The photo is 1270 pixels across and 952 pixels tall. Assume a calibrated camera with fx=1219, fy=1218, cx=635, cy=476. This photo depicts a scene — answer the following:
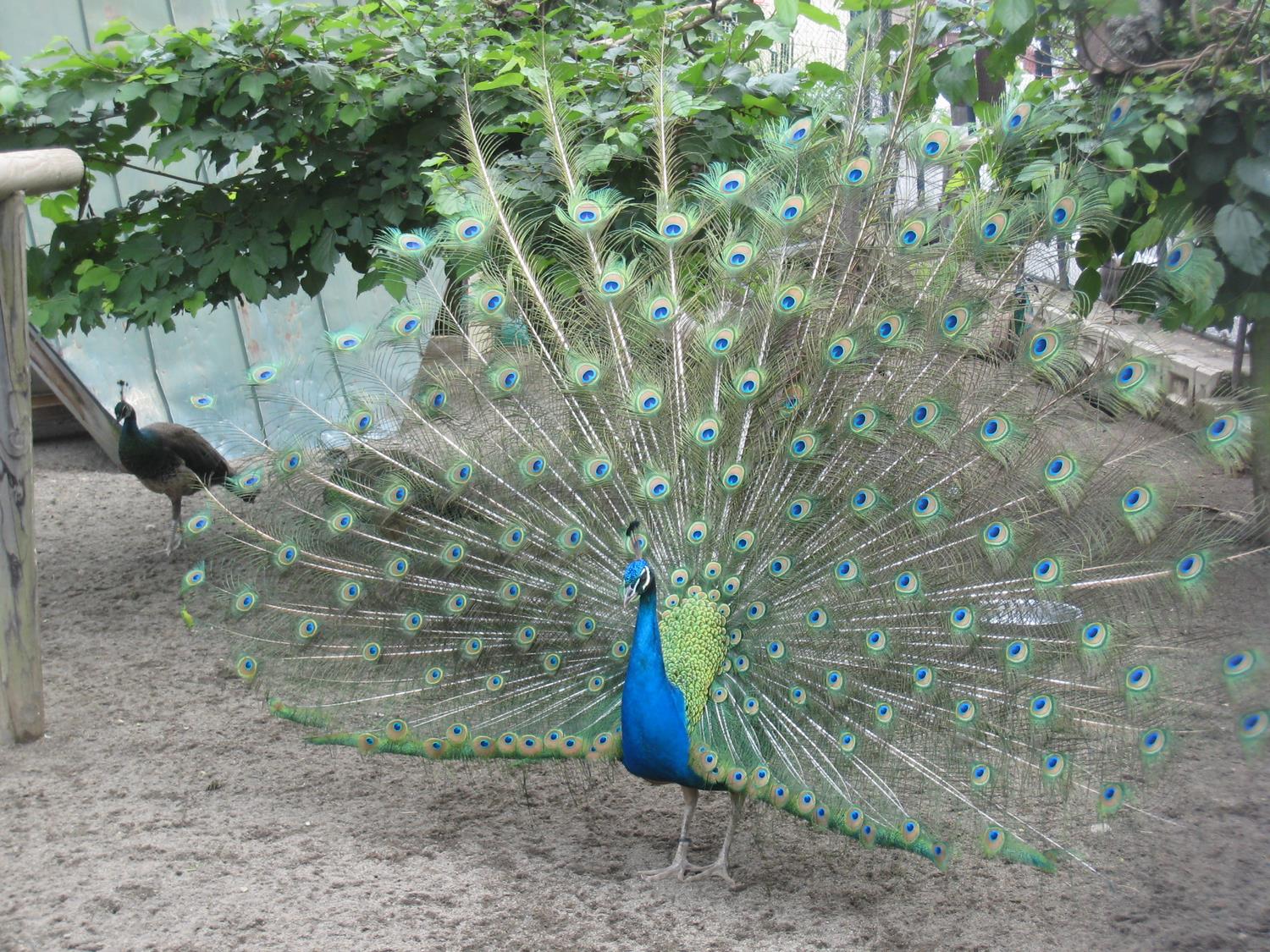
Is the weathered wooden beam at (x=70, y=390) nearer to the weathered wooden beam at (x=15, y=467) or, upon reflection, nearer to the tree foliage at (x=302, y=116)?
the tree foliage at (x=302, y=116)

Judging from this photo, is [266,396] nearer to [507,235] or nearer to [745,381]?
[507,235]

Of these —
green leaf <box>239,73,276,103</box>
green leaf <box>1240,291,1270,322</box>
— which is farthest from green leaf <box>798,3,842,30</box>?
green leaf <box>239,73,276,103</box>

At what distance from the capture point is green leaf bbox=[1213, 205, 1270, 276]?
3.86m

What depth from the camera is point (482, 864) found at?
4160 mm

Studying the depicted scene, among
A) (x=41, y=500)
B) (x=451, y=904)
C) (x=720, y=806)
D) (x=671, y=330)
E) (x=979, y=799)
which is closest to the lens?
(x=979, y=799)

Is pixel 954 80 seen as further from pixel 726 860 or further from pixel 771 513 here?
pixel 726 860

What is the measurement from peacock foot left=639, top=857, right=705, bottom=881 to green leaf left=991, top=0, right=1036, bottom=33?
2.74 m

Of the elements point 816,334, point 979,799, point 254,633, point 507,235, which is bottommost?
point 979,799

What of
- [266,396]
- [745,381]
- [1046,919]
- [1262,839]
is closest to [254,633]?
[266,396]

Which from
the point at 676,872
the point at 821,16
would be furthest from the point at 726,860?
the point at 821,16

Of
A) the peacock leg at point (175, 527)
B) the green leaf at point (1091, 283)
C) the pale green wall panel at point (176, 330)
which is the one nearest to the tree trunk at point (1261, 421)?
the green leaf at point (1091, 283)

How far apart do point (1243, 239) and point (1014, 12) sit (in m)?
1.23

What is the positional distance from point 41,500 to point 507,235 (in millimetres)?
5887

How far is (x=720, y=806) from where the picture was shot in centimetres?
473
